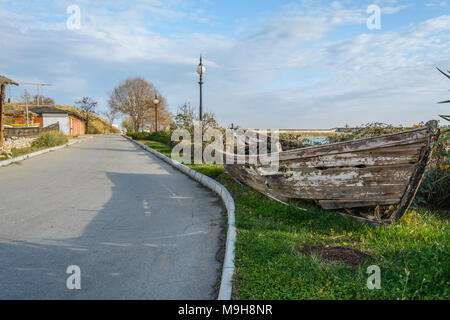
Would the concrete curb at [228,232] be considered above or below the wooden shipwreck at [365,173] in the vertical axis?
below

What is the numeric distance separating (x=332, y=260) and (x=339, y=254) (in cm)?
20

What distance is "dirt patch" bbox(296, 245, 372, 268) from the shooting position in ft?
11.2

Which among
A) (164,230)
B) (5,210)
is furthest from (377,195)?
(5,210)

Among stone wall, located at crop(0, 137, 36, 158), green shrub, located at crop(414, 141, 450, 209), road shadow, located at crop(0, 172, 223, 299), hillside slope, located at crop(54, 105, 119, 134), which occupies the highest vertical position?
hillside slope, located at crop(54, 105, 119, 134)

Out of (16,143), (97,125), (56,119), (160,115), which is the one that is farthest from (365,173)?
(97,125)

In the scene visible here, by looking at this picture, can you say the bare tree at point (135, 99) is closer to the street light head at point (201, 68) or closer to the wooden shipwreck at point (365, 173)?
the street light head at point (201, 68)

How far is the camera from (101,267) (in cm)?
353

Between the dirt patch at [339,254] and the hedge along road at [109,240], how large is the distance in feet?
3.76

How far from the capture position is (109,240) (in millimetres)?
4418

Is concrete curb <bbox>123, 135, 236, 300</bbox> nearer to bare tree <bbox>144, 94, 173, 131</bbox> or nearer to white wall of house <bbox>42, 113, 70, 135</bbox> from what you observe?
white wall of house <bbox>42, 113, 70, 135</bbox>

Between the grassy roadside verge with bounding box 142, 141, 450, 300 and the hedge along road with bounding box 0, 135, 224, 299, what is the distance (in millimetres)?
478

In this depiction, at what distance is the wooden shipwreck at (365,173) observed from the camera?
431 centimetres

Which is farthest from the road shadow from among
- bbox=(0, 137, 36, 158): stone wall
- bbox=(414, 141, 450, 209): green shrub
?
bbox=(0, 137, 36, 158): stone wall

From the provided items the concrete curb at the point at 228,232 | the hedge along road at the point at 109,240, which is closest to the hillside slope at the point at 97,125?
the concrete curb at the point at 228,232
